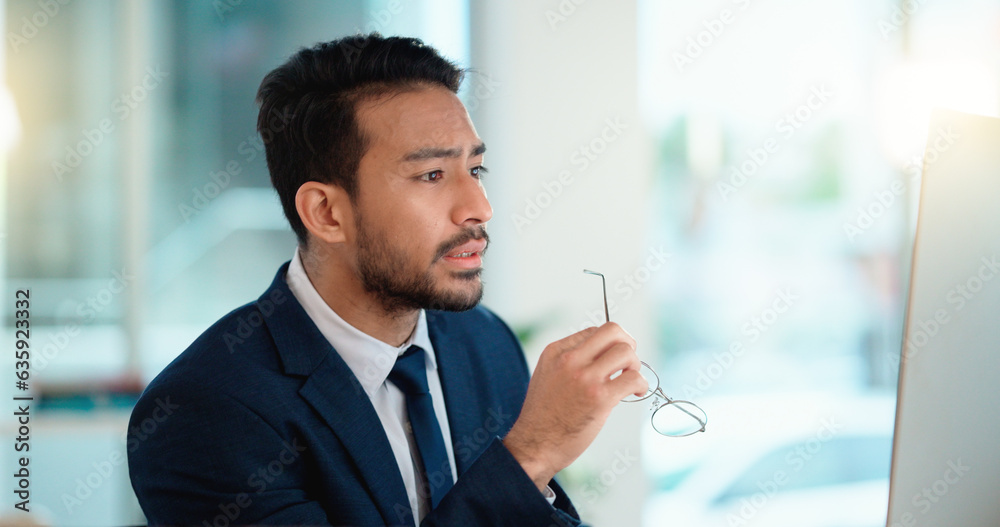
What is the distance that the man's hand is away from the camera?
104 cm

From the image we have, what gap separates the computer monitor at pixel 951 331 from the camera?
73 cm

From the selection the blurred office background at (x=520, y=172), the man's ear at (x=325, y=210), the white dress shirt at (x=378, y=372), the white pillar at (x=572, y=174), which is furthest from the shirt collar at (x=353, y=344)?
the white pillar at (x=572, y=174)

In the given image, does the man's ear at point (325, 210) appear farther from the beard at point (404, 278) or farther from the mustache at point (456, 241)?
the mustache at point (456, 241)

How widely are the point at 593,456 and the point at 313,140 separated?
218 cm

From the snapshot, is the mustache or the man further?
the mustache

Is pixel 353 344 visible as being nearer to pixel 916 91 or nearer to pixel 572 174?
A: pixel 572 174

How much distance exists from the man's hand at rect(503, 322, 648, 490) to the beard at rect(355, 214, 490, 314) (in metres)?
0.29

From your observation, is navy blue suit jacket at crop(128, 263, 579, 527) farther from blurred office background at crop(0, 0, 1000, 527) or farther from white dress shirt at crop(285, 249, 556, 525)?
blurred office background at crop(0, 0, 1000, 527)

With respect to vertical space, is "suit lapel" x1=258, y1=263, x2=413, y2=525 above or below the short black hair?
below

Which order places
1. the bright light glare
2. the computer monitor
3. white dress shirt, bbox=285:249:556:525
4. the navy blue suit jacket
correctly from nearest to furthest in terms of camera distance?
the computer monitor
the navy blue suit jacket
white dress shirt, bbox=285:249:556:525
the bright light glare

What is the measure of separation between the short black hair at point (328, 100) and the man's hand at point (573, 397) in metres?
0.56

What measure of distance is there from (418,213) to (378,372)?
30 cm

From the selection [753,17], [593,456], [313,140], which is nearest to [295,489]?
[313,140]

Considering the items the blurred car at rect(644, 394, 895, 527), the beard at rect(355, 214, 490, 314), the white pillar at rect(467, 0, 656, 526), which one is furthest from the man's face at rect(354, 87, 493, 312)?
the blurred car at rect(644, 394, 895, 527)
